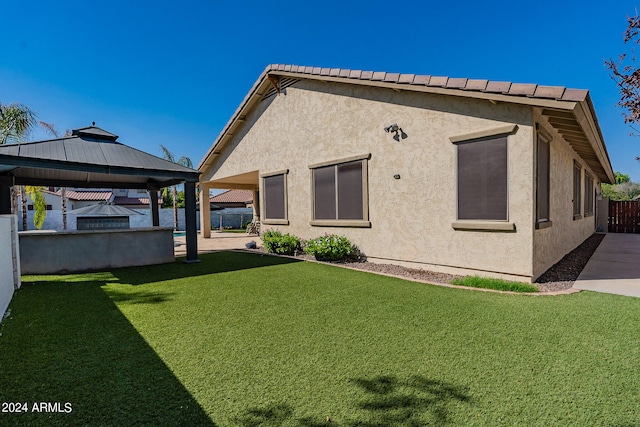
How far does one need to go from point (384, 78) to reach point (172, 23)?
10341 mm

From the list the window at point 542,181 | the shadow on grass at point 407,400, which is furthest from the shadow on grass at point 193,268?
the window at point 542,181

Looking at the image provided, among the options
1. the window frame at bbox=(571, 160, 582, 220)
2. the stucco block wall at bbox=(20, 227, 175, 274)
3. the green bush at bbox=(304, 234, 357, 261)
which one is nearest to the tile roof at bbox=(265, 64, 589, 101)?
the green bush at bbox=(304, 234, 357, 261)

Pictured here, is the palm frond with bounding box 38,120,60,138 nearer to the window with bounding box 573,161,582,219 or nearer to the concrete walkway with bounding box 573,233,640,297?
the concrete walkway with bounding box 573,233,640,297

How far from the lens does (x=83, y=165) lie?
8234 millimetres

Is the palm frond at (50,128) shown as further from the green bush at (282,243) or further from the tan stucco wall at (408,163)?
the green bush at (282,243)

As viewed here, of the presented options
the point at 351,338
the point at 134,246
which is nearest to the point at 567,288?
the point at 351,338

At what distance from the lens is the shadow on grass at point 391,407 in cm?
242

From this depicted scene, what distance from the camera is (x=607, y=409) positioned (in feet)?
8.32

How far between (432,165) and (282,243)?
633cm

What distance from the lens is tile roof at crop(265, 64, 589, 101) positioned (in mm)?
5781

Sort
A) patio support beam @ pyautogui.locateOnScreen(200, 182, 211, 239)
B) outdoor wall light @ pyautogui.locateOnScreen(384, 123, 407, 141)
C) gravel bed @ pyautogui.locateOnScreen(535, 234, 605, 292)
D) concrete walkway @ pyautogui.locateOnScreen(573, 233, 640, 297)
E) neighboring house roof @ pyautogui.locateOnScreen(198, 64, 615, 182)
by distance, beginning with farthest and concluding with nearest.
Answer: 1. patio support beam @ pyautogui.locateOnScreen(200, 182, 211, 239)
2. outdoor wall light @ pyautogui.locateOnScreen(384, 123, 407, 141)
3. gravel bed @ pyautogui.locateOnScreen(535, 234, 605, 292)
4. concrete walkway @ pyautogui.locateOnScreen(573, 233, 640, 297)
5. neighboring house roof @ pyautogui.locateOnScreen(198, 64, 615, 182)

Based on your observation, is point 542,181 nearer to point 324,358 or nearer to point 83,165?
point 324,358

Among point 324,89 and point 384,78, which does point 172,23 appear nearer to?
point 324,89

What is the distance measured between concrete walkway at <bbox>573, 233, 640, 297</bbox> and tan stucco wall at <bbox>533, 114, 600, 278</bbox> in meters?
0.77
